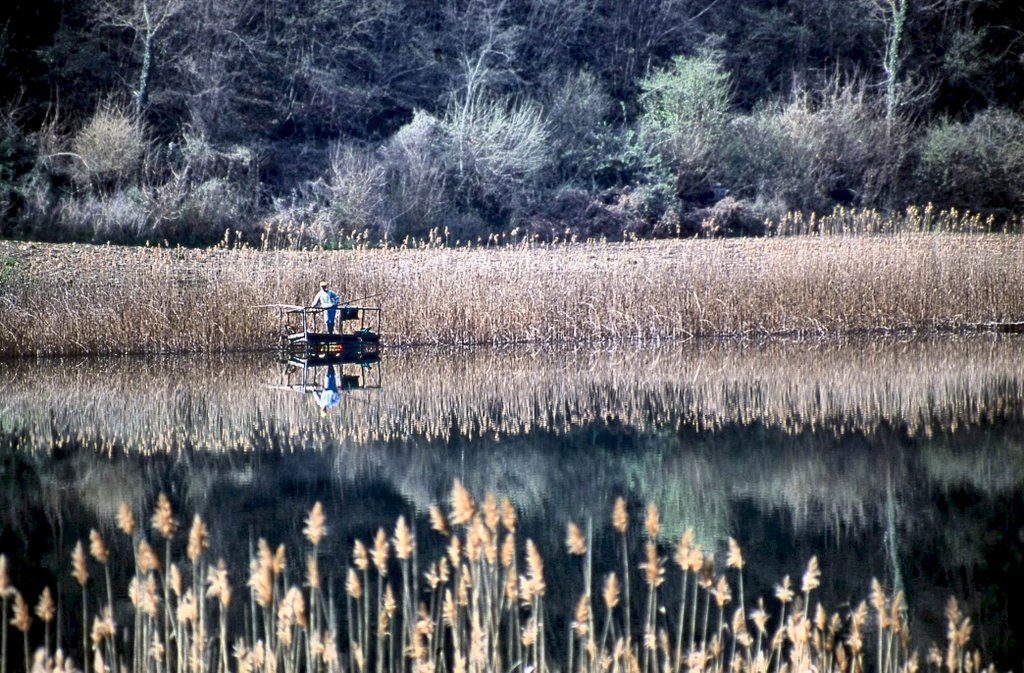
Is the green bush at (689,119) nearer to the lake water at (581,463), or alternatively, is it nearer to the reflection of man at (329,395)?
the lake water at (581,463)

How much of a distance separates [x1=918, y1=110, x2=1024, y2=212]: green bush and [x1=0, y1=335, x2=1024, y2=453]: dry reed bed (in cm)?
1382

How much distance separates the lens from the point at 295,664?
4820 mm

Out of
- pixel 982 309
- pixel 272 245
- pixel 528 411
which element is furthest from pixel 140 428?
pixel 272 245

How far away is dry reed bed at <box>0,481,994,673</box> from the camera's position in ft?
14.5

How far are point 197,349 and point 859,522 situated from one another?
14934 mm

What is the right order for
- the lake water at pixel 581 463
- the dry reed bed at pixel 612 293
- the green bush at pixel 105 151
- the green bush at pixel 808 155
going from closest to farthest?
1. the lake water at pixel 581 463
2. the dry reed bed at pixel 612 293
3. the green bush at pixel 105 151
4. the green bush at pixel 808 155

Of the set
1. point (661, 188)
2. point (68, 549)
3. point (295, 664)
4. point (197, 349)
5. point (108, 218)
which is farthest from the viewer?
point (661, 188)

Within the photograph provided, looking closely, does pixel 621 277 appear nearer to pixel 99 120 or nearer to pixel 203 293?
pixel 203 293

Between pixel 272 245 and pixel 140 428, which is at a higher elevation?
pixel 272 245

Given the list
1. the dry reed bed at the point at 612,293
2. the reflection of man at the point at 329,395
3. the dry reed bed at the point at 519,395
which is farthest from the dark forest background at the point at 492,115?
the reflection of man at the point at 329,395

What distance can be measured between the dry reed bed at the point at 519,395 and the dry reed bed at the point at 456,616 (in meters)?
3.89

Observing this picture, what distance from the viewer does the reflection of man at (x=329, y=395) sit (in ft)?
48.9

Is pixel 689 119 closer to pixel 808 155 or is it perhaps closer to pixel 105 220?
pixel 808 155

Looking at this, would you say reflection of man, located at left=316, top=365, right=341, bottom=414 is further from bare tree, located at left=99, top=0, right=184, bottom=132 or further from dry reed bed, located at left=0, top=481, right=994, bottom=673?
bare tree, located at left=99, top=0, right=184, bottom=132
